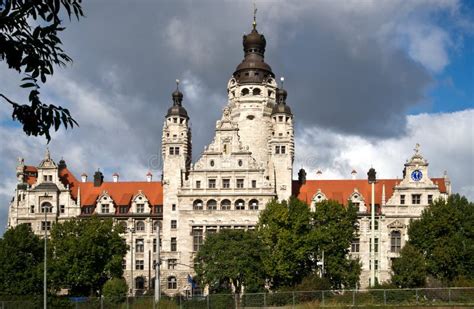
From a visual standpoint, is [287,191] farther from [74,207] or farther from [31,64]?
[31,64]

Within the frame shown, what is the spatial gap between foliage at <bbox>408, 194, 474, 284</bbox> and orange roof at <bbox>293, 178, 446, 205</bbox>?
1365 centimetres

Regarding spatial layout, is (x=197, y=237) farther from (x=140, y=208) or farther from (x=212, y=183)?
(x=140, y=208)

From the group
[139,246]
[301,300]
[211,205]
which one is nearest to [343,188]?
[211,205]

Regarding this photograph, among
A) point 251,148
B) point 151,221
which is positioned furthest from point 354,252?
point 151,221

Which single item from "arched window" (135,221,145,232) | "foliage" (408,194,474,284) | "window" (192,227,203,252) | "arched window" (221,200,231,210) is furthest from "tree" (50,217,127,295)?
"foliage" (408,194,474,284)

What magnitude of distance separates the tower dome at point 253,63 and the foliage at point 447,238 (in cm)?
2857

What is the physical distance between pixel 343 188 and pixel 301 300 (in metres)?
33.5

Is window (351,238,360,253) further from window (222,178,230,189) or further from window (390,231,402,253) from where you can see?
window (222,178,230,189)

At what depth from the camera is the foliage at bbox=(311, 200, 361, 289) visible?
70.8 meters

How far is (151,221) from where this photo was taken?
86375 mm

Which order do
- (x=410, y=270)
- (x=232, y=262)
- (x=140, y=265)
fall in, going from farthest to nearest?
(x=140, y=265) → (x=232, y=262) → (x=410, y=270)

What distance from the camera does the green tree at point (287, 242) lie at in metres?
69.1

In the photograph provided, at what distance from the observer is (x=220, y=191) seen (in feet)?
269

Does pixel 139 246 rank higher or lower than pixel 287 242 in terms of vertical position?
lower
